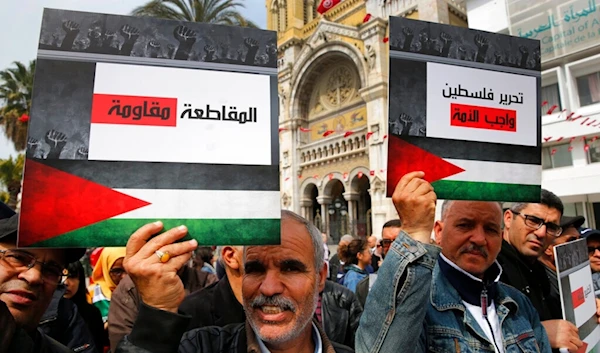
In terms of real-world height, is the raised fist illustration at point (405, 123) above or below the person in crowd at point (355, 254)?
above

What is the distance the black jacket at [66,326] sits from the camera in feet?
8.32

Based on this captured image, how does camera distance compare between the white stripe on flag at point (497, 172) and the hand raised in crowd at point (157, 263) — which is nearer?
the hand raised in crowd at point (157, 263)

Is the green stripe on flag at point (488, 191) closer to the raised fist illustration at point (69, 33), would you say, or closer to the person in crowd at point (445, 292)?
the person in crowd at point (445, 292)

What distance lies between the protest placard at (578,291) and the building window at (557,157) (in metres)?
13.8

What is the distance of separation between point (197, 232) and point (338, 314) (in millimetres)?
1666

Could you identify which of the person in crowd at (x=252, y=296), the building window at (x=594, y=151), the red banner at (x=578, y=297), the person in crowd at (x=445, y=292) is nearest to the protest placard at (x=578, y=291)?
the red banner at (x=578, y=297)

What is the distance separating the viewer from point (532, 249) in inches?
113

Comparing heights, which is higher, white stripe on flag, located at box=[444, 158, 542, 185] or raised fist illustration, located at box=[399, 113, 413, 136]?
raised fist illustration, located at box=[399, 113, 413, 136]

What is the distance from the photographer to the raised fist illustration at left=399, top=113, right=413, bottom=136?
1.85m

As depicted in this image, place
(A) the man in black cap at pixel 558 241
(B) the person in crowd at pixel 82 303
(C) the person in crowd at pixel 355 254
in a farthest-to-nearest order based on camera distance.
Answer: (C) the person in crowd at pixel 355 254 → (B) the person in crowd at pixel 82 303 → (A) the man in black cap at pixel 558 241

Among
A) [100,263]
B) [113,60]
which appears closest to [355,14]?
[100,263]

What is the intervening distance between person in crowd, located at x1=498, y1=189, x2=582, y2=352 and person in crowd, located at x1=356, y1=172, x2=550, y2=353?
0.65 metres

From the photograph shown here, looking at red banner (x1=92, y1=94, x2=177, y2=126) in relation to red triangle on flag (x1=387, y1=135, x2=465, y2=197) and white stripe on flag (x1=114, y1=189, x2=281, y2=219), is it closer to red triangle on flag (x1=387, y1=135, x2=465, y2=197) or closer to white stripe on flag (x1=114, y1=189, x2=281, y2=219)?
white stripe on flag (x1=114, y1=189, x2=281, y2=219)

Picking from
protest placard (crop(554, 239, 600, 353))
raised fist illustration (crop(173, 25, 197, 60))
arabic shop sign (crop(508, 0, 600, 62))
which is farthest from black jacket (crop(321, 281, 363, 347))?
arabic shop sign (crop(508, 0, 600, 62))
